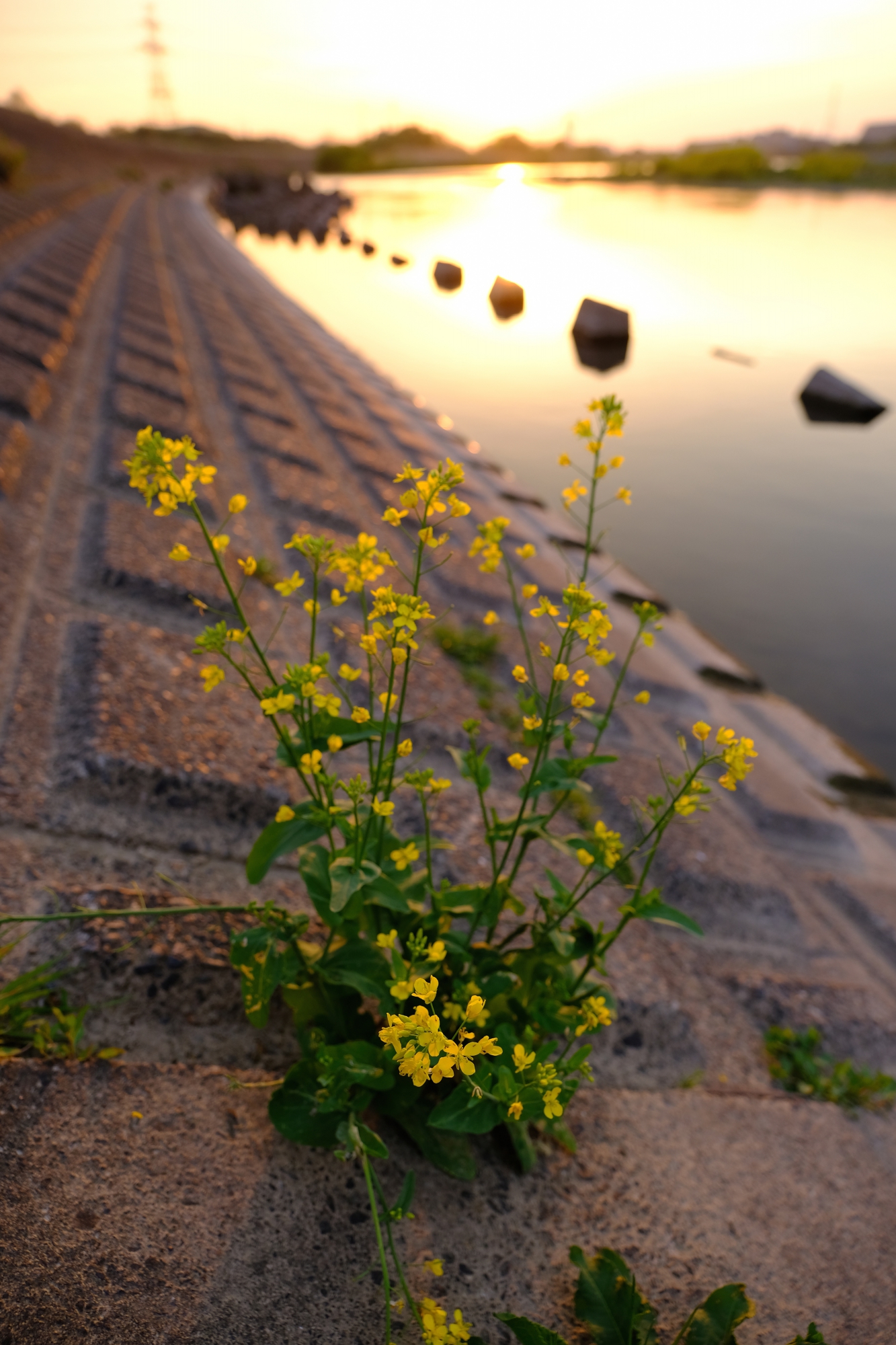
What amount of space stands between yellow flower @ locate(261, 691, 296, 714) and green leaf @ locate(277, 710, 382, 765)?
0.17m

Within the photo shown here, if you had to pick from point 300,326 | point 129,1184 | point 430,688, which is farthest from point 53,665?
point 300,326

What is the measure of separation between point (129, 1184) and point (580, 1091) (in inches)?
38.9

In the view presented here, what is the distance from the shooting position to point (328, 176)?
72562mm

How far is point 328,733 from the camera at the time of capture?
1.55m

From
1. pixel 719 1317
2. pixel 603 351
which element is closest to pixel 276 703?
pixel 719 1317

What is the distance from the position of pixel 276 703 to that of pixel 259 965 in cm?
53

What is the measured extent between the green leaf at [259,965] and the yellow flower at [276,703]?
445 mm

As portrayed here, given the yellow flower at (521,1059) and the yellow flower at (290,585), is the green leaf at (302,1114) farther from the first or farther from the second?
the yellow flower at (290,585)

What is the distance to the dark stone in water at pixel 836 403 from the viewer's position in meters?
12.1

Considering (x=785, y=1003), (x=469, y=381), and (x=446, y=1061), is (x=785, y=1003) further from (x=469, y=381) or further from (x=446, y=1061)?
(x=469, y=381)

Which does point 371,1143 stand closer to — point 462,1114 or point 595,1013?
point 462,1114

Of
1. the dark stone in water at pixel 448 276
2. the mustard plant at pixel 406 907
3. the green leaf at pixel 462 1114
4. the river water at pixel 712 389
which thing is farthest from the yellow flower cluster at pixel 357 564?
the dark stone in water at pixel 448 276

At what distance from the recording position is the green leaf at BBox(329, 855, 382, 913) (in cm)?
134

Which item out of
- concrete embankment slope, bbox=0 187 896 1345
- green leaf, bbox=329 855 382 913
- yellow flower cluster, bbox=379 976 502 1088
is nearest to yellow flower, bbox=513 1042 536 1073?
yellow flower cluster, bbox=379 976 502 1088
